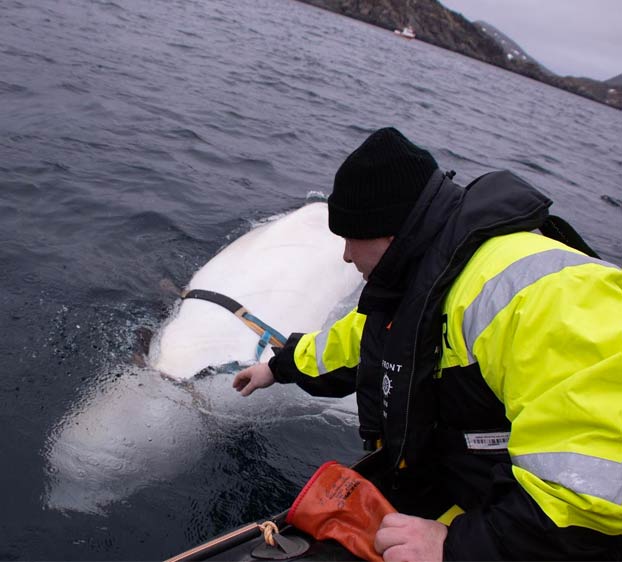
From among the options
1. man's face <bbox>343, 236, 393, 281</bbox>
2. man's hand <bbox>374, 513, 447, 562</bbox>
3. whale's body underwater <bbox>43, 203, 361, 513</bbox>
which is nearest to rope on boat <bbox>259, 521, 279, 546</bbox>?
man's hand <bbox>374, 513, 447, 562</bbox>

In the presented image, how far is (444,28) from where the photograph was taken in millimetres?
90625

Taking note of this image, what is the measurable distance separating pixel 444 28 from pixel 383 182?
9819 centimetres

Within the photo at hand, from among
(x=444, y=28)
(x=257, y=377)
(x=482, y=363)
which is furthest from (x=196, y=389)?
(x=444, y=28)

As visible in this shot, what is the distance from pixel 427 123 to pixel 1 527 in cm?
1525

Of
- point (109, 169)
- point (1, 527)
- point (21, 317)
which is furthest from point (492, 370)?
point (109, 169)

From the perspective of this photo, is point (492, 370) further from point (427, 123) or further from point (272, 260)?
point (427, 123)

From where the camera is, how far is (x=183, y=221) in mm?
6922

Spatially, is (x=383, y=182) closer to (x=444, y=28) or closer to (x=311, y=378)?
(x=311, y=378)

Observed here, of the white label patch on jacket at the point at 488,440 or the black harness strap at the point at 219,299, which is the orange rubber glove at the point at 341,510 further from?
the black harness strap at the point at 219,299

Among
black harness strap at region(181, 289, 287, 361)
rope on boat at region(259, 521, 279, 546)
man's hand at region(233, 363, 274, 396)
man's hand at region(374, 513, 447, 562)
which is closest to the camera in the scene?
man's hand at region(374, 513, 447, 562)

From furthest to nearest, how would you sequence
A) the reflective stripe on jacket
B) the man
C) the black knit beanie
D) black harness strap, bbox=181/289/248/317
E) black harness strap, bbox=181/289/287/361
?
A: black harness strap, bbox=181/289/248/317 → black harness strap, bbox=181/289/287/361 → the reflective stripe on jacket → the black knit beanie → the man

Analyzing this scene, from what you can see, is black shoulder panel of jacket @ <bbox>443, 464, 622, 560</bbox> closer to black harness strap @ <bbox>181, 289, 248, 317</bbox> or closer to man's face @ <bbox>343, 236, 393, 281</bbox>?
man's face @ <bbox>343, 236, 393, 281</bbox>

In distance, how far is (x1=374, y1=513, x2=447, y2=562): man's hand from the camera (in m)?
1.98

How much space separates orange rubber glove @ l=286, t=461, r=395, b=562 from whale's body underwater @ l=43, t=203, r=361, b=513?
150 cm
